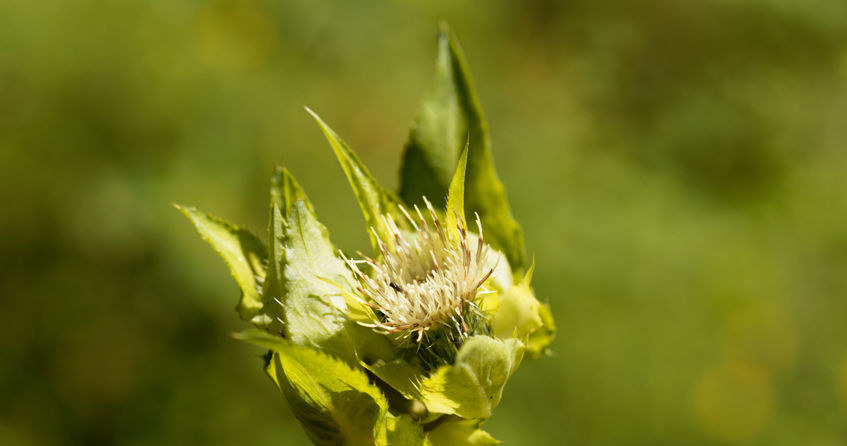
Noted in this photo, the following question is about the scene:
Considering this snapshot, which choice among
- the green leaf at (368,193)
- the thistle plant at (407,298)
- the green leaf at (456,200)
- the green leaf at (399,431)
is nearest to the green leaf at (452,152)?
the thistle plant at (407,298)

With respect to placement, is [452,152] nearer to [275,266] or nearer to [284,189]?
[284,189]

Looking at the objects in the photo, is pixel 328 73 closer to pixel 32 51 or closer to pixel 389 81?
pixel 389 81

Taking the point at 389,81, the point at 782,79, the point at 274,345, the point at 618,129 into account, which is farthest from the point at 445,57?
the point at 782,79

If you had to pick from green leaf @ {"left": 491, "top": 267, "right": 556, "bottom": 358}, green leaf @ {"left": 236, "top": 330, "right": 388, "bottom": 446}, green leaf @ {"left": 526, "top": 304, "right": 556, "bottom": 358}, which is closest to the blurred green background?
green leaf @ {"left": 526, "top": 304, "right": 556, "bottom": 358}

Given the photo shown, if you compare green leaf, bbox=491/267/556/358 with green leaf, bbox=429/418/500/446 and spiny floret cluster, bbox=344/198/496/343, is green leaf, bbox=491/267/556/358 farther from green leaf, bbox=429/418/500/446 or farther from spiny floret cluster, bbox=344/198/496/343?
green leaf, bbox=429/418/500/446

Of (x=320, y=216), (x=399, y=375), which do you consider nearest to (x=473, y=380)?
(x=399, y=375)

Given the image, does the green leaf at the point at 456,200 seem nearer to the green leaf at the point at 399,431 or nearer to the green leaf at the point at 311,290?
the green leaf at the point at 311,290
